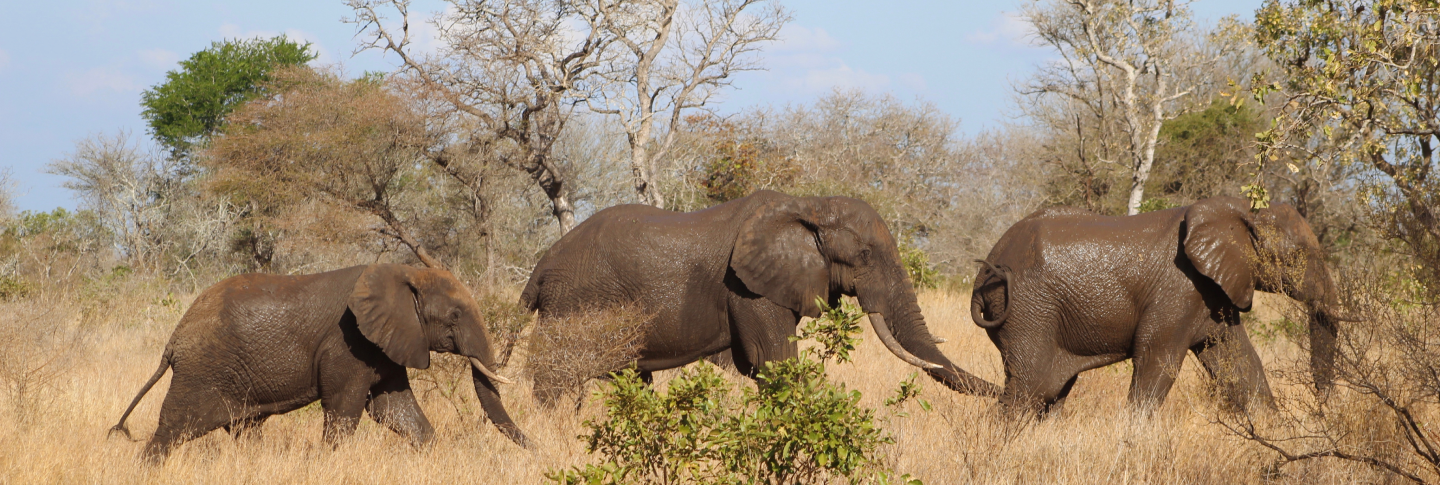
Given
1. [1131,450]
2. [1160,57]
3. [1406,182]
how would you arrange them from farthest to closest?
[1160,57]
[1131,450]
[1406,182]

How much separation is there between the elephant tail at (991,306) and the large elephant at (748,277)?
41cm

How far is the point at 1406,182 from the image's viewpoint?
5730 mm

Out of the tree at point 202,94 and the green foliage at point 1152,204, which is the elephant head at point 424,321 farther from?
the tree at point 202,94

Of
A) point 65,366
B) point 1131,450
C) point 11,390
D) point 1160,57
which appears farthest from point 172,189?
point 1131,450

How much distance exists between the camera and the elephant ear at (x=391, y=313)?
6.31 meters

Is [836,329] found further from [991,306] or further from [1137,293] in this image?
[1137,293]

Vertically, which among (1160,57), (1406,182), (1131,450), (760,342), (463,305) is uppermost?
(1160,57)

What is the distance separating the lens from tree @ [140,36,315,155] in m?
28.1

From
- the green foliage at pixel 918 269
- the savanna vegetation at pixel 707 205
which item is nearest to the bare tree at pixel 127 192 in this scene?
the savanna vegetation at pixel 707 205

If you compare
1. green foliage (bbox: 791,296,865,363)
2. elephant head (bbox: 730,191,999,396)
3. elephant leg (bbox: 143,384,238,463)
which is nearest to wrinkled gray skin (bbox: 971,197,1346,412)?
elephant head (bbox: 730,191,999,396)

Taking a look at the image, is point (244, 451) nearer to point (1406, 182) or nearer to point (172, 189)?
point (1406, 182)

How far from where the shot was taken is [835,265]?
746 centimetres

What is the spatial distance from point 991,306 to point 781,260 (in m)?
1.55

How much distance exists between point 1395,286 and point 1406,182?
2.54 ft
